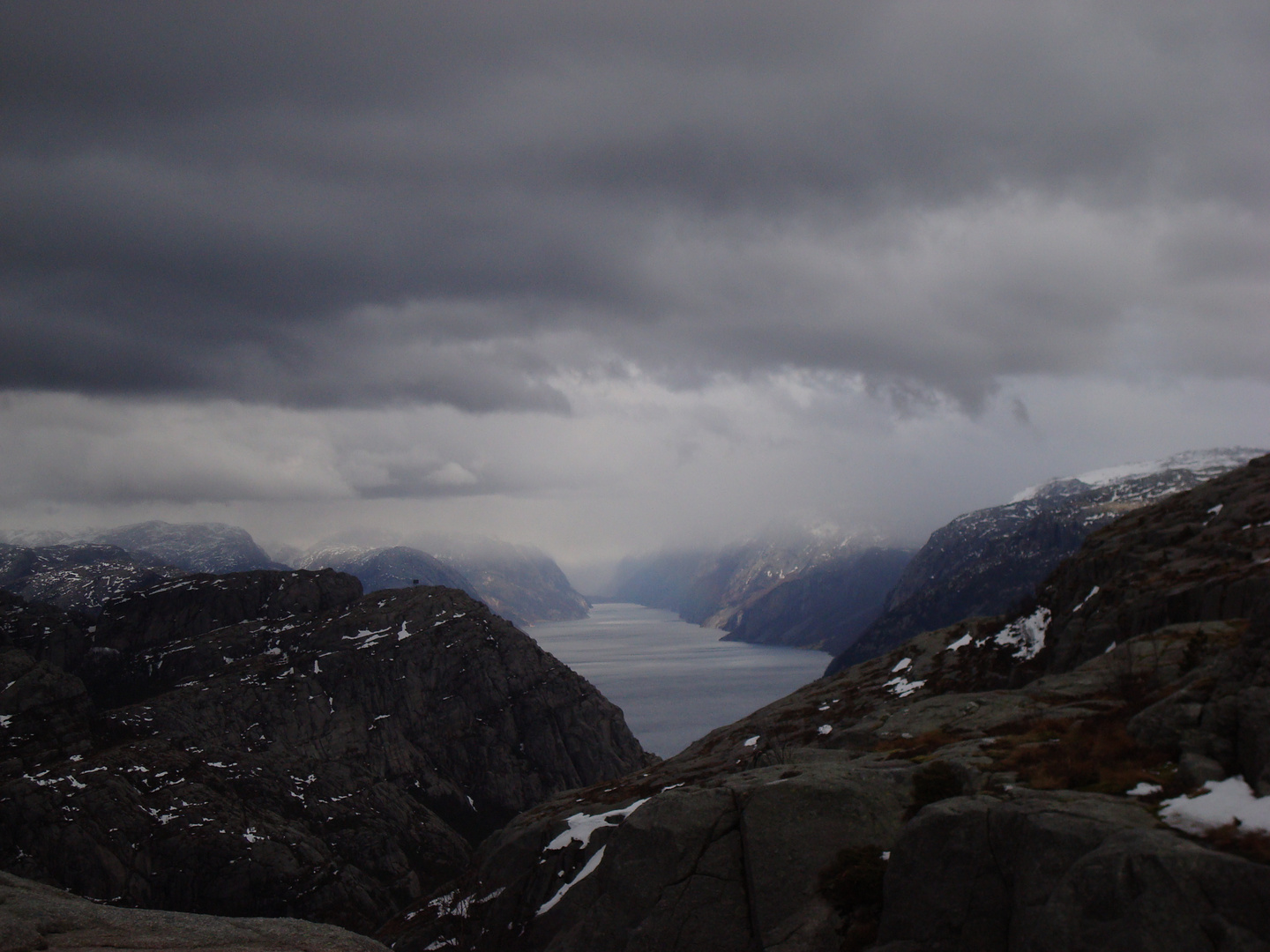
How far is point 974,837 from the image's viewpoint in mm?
19375

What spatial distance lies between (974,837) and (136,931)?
24141 millimetres

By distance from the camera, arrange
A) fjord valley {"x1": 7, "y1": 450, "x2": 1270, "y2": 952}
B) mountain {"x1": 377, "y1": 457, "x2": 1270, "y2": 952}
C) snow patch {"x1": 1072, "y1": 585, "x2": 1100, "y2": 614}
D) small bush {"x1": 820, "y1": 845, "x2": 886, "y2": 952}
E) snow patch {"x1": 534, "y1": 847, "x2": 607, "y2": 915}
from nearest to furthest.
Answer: mountain {"x1": 377, "y1": 457, "x2": 1270, "y2": 952}
fjord valley {"x1": 7, "y1": 450, "x2": 1270, "y2": 952}
small bush {"x1": 820, "y1": 845, "x2": 886, "y2": 952}
snow patch {"x1": 534, "y1": 847, "x2": 607, "y2": 915}
snow patch {"x1": 1072, "y1": 585, "x2": 1100, "y2": 614}

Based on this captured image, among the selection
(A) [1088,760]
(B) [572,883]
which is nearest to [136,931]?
(B) [572,883]

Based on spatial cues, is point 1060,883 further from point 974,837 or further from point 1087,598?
point 1087,598

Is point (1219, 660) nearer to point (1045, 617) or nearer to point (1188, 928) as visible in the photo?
point (1188, 928)

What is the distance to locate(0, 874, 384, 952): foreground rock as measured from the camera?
21359 millimetres

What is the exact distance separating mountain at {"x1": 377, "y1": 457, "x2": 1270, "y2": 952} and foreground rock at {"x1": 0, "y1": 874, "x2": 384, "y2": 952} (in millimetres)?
9633

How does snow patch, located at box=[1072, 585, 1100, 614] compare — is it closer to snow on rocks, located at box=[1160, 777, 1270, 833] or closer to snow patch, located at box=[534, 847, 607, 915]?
snow patch, located at box=[534, 847, 607, 915]

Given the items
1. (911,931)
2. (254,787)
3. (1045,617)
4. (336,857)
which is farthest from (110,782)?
(911,931)

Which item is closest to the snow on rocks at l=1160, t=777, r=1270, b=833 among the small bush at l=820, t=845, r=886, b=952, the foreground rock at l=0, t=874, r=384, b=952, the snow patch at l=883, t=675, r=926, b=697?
the small bush at l=820, t=845, r=886, b=952

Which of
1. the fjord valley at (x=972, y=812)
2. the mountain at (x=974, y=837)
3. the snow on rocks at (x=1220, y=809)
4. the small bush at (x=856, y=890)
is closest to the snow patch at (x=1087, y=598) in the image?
the fjord valley at (x=972, y=812)

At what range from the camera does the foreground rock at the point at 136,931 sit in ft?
70.1

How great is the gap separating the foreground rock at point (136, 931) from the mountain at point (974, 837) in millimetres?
9633

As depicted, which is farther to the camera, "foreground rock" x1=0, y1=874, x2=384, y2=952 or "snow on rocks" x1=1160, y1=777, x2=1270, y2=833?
"foreground rock" x1=0, y1=874, x2=384, y2=952
